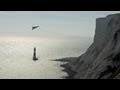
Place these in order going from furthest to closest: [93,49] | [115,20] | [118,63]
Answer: [93,49] < [115,20] < [118,63]
